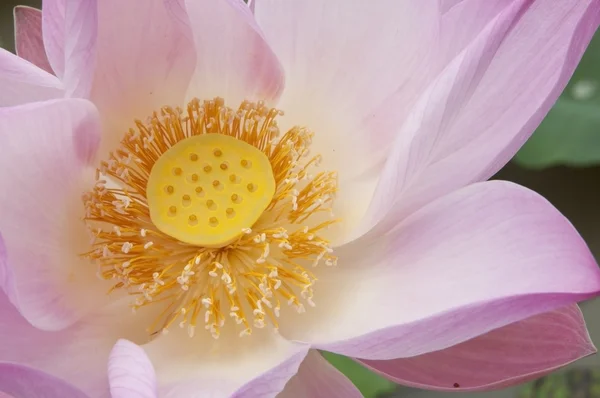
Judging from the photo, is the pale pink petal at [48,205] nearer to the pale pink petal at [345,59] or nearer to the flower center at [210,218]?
the flower center at [210,218]

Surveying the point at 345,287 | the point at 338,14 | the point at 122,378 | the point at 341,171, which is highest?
the point at 338,14

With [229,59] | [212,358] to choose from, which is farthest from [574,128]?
[212,358]

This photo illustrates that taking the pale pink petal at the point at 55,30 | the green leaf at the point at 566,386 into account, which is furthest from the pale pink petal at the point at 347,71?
the green leaf at the point at 566,386

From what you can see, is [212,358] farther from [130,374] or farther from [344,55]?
[344,55]

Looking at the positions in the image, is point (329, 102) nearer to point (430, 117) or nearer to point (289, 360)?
point (430, 117)

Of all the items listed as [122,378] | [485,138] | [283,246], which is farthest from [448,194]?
[122,378]

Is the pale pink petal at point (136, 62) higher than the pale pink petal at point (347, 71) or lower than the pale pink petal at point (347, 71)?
lower
